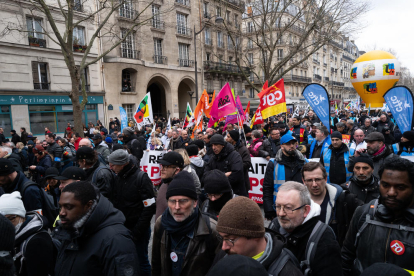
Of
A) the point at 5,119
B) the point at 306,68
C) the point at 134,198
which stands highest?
the point at 306,68

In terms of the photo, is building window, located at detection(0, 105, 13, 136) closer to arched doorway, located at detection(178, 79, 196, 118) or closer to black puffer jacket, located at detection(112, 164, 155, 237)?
arched doorway, located at detection(178, 79, 196, 118)

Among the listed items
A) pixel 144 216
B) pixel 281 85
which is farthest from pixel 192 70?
pixel 144 216

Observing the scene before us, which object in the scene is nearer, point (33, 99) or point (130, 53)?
point (33, 99)

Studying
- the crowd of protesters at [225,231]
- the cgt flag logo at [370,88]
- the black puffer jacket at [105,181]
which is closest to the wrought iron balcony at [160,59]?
the cgt flag logo at [370,88]

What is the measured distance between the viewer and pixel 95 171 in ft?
12.3

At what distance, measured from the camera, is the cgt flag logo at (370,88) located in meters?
19.9

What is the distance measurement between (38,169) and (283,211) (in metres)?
5.83

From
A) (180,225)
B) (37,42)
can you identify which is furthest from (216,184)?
(37,42)

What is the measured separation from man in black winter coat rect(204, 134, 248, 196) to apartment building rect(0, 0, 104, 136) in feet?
55.5

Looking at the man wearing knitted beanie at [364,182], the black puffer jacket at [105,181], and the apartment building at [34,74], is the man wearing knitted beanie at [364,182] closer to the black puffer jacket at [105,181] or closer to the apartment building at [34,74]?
the black puffer jacket at [105,181]

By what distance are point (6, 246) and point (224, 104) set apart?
6.80 metres

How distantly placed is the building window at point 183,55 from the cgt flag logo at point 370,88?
56.2 feet

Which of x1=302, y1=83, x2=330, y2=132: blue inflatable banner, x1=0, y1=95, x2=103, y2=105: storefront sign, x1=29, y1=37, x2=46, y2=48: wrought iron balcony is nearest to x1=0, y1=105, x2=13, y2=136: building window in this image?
x1=0, y1=95, x2=103, y2=105: storefront sign

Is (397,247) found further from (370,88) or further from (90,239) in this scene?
(370,88)
